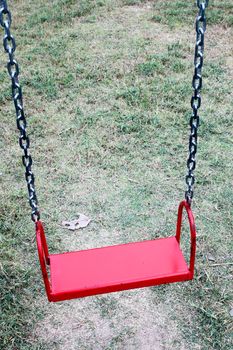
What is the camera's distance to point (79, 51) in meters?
5.55

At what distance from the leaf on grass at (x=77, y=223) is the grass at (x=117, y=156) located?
70 mm

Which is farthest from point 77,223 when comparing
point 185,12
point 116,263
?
point 185,12

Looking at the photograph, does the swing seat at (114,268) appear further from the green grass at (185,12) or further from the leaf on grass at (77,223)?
the green grass at (185,12)

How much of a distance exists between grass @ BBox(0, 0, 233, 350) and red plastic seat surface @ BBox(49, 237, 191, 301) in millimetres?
500

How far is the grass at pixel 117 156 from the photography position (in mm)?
2738

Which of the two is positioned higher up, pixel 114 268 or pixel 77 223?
pixel 114 268

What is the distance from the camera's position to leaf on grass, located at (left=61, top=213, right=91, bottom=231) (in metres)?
3.27

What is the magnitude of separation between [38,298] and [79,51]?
3470mm

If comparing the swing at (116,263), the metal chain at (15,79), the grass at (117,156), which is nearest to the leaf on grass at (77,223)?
the grass at (117,156)

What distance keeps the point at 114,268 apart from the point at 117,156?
5.72ft

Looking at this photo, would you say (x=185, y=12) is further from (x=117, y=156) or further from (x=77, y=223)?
(x=77, y=223)

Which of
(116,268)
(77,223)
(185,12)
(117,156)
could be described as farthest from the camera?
(185,12)

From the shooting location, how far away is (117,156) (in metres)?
3.94

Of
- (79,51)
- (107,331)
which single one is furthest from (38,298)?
(79,51)
